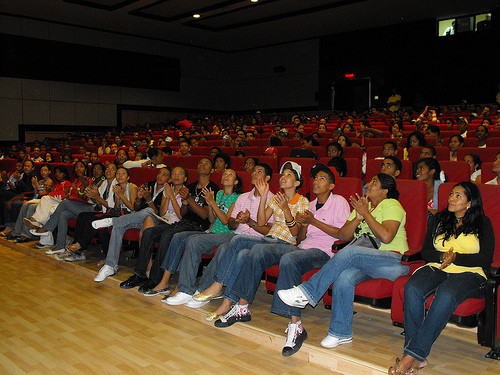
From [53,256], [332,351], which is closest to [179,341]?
[332,351]

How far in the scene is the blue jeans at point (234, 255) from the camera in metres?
3.08

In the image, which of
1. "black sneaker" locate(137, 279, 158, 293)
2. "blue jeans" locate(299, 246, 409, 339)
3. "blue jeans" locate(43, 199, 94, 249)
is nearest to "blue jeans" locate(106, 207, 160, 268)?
"black sneaker" locate(137, 279, 158, 293)

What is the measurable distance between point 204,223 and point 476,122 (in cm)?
597

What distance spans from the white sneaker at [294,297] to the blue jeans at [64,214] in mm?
2995

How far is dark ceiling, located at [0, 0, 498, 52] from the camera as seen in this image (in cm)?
1202

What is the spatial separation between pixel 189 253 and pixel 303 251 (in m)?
0.93

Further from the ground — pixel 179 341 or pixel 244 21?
pixel 244 21

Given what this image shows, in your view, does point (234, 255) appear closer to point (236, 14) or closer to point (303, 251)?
point (303, 251)

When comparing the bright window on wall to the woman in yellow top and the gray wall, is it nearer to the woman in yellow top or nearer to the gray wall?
the gray wall

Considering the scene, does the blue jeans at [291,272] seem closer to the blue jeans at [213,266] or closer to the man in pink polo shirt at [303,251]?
the man in pink polo shirt at [303,251]

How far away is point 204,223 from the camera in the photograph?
3.85 m

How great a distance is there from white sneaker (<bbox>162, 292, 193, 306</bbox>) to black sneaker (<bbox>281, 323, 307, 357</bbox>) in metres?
0.95

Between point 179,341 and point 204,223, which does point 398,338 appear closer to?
point 179,341

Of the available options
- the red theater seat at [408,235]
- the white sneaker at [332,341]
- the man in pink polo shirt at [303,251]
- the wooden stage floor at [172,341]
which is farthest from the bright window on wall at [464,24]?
the white sneaker at [332,341]
